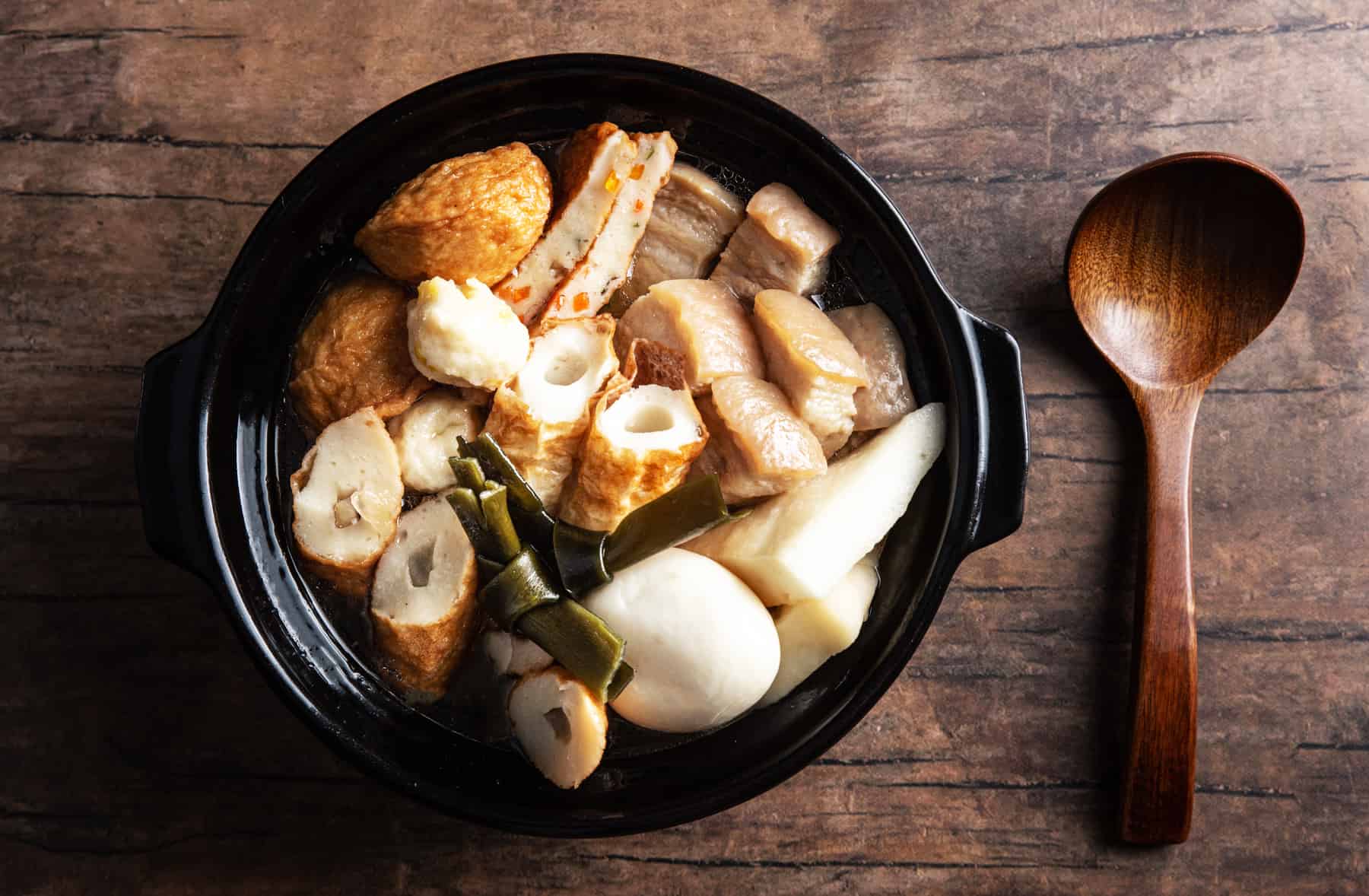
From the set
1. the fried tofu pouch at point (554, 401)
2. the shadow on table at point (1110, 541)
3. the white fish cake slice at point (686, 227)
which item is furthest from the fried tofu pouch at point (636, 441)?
the shadow on table at point (1110, 541)

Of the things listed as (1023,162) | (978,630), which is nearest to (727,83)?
(1023,162)

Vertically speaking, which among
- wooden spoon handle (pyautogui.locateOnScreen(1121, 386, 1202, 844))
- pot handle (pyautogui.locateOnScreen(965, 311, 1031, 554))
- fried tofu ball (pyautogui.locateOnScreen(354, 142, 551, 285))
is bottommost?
wooden spoon handle (pyautogui.locateOnScreen(1121, 386, 1202, 844))

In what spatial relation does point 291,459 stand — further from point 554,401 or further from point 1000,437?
point 1000,437

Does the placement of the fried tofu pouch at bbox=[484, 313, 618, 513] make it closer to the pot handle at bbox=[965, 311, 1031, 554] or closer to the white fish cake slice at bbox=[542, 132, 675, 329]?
the white fish cake slice at bbox=[542, 132, 675, 329]

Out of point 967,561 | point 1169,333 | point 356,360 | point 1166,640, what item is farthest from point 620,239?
point 1166,640

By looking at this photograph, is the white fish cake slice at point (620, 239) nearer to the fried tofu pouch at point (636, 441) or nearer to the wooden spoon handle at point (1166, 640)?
the fried tofu pouch at point (636, 441)

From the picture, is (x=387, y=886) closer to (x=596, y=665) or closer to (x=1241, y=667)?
(x=596, y=665)

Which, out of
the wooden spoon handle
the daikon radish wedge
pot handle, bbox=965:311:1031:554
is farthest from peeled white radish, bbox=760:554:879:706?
the wooden spoon handle
